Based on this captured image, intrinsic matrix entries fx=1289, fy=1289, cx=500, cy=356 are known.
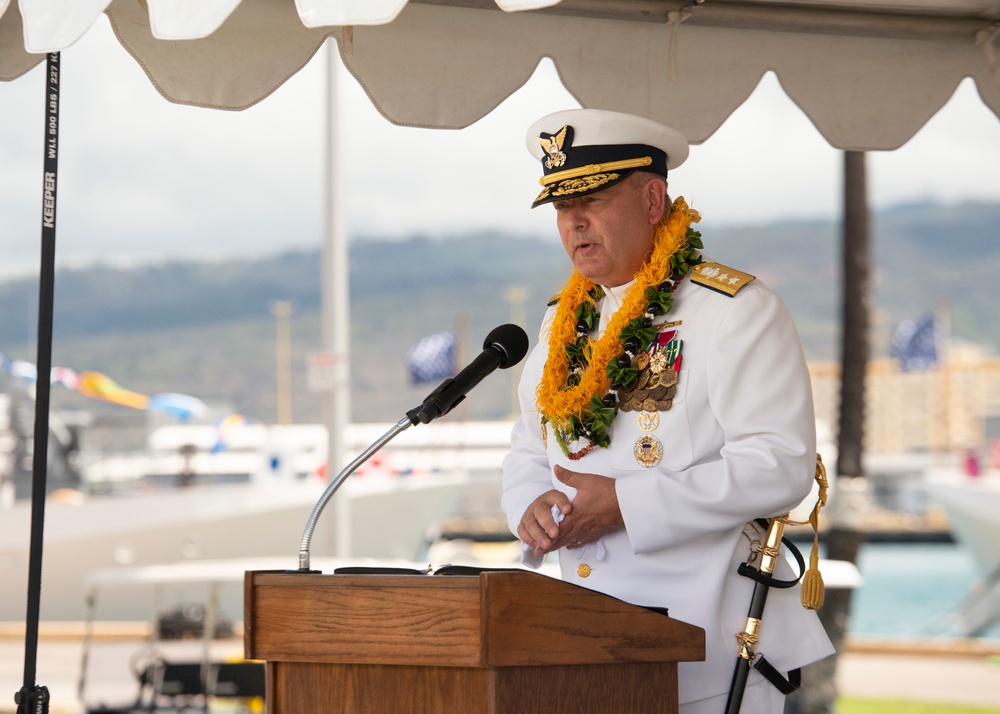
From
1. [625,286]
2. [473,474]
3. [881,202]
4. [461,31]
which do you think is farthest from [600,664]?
[881,202]

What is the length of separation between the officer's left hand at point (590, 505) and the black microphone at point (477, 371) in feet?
0.77

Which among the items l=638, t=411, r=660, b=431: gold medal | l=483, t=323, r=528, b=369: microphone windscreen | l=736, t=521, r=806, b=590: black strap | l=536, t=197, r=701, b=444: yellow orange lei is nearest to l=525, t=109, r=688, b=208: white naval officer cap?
l=536, t=197, r=701, b=444: yellow orange lei

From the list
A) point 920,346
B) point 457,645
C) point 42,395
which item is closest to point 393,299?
point 920,346

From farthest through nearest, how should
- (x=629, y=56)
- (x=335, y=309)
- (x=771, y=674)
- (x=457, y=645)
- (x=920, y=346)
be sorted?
(x=920, y=346), (x=335, y=309), (x=629, y=56), (x=771, y=674), (x=457, y=645)

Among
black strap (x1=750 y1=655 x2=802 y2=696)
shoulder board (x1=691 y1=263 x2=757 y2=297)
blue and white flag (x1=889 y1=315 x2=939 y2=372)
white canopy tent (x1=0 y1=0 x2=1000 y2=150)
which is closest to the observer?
black strap (x1=750 y1=655 x2=802 y2=696)

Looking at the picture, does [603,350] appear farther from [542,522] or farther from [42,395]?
[42,395]

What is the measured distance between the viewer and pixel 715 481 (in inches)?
95.4

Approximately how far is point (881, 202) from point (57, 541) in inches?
3963

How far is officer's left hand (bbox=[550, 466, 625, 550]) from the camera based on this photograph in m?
2.47

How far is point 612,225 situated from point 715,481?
0.65 metres

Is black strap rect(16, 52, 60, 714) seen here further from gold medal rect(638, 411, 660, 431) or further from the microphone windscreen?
gold medal rect(638, 411, 660, 431)

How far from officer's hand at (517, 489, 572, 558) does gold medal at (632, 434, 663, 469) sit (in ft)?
0.74

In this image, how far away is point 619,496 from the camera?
246 centimetres

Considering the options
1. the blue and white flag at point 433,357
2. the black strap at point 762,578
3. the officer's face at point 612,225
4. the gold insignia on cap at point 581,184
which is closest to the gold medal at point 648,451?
the black strap at point 762,578
